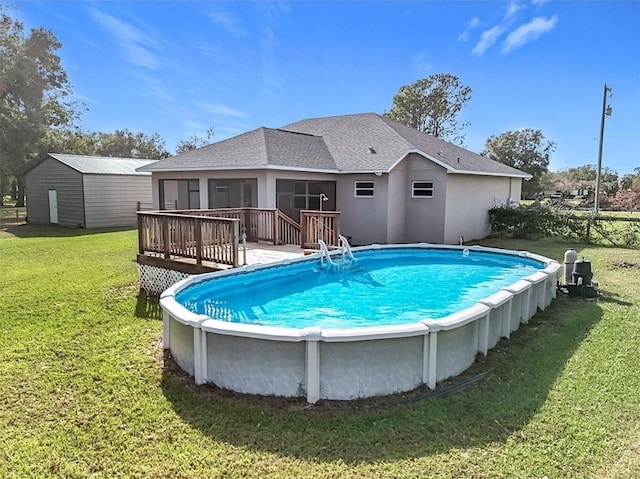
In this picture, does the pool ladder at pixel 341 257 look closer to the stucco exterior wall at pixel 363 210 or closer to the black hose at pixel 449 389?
the stucco exterior wall at pixel 363 210

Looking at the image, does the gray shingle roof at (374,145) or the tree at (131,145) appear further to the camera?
the tree at (131,145)

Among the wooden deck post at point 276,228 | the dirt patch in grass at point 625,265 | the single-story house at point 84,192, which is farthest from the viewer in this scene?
the single-story house at point 84,192

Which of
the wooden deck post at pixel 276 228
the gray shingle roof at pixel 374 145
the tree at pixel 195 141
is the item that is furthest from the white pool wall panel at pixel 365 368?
the tree at pixel 195 141

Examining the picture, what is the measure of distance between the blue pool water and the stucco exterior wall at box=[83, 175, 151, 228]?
55.3ft

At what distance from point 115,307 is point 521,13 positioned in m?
19.5

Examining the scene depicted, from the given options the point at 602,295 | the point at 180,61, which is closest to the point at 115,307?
the point at 602,295

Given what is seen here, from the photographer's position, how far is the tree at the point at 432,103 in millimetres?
41281

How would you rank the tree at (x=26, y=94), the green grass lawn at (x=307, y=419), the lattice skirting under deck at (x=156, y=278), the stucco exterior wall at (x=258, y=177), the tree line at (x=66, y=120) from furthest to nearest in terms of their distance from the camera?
the tree line at (x=66, y=120) → the tree at (x=26, y=94) → the stucco exterior wall at (x=258, y=177) → the lattice skirting under deck at (x=156, y=278) → the green grass lawn at (x=307, y=419)

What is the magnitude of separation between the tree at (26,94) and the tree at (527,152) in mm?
42737

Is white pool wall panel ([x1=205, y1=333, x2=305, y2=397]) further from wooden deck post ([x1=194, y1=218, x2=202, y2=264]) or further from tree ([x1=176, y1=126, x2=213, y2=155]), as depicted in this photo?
tree ([x1=176, y1=126, x2=213, y2=155])

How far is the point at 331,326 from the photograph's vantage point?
720cm

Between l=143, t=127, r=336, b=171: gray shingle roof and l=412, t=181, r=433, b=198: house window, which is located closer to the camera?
l=143, t=127, r=336, b=171: gray shingle roof

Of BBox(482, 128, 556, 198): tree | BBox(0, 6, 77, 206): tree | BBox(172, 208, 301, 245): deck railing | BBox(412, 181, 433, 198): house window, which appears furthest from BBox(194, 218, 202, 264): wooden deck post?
BBox(482, 128, 556, 198): tree

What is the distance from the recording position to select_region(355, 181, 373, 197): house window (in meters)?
15.8
